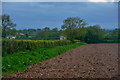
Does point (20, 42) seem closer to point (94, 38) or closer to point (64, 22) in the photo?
point (64, 22)

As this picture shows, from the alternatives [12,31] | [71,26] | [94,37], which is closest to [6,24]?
[12,31]

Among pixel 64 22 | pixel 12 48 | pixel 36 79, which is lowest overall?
pixel 36 79

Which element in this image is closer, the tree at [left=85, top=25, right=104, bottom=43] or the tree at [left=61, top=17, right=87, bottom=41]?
the tree at [left=61, top=17, right=87, bottom=41]

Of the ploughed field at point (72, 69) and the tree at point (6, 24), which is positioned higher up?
the tree at point (6, 24)

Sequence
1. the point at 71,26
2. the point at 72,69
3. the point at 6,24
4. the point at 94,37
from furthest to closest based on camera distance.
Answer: the point at 94,37 → the point at 71,26 → the point at 6,24 → the point at 72,69

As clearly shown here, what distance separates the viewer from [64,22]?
48.1 metres

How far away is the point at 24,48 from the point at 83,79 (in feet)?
29.3

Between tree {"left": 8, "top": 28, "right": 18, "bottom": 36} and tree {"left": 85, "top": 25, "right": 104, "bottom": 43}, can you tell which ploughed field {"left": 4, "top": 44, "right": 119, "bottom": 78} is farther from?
tree {"left": 85, "top": 25, "right": 104, "bottom": 43}

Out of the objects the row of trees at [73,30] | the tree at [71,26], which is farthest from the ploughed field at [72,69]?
the tree at [71,26]

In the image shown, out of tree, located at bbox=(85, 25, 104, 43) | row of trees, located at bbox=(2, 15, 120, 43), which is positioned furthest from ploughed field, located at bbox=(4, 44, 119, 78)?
tree, located at bbox=(85, 25, 104, 43)

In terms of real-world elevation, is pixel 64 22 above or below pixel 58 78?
above

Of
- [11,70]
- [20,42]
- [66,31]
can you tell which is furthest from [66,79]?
[66,31]

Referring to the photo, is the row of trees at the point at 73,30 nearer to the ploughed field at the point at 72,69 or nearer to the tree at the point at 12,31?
the tree at the point at 12,31

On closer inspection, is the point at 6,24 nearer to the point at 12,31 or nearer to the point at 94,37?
the point at 12,31
